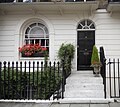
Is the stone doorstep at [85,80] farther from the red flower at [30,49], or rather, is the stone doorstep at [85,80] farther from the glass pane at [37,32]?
the glass pane at [37,32]

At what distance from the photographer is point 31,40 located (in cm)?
1568

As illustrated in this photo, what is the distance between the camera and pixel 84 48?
15.2 metres

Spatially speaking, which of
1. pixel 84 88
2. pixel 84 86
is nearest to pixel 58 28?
→ pixel 84 86

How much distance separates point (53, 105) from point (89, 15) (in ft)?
28.6

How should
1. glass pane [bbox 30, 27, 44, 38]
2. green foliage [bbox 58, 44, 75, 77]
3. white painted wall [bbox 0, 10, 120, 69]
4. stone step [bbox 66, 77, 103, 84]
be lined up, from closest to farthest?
stone step [bbox 66, 77, 103, 84]
green foliage [bbox 58, 44, 75, 77]
white painted wall [bbox 0, 10, 120, 69]
glass pane [bbox 30, 27, 44, 38]

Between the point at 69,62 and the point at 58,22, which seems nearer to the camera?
the point at 69,62

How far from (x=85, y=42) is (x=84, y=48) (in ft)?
1.28

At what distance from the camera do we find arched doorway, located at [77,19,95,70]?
49.9ft

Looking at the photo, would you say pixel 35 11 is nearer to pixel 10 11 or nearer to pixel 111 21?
pixel 10 11

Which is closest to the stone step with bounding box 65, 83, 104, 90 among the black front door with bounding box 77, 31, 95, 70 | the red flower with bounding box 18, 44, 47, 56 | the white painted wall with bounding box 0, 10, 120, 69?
the white painted wall with bounding box 0, 10, 120, 69

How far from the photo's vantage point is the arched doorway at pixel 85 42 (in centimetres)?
1521

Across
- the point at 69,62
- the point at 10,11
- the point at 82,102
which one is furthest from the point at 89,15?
the point at 82,102

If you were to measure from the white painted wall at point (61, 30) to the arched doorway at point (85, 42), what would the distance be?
1.01 feet

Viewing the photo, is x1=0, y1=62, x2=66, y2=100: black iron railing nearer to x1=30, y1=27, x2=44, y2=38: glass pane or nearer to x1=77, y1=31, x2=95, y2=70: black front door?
x1=77, y1=31, x2=95, y2=70: black front door
